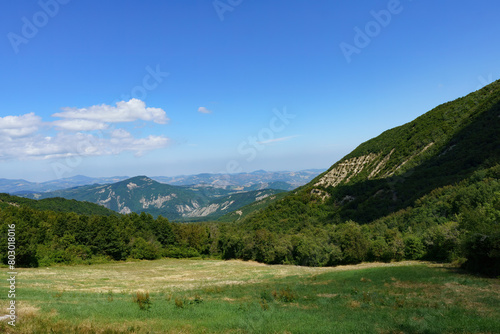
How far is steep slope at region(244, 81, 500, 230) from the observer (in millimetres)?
110875

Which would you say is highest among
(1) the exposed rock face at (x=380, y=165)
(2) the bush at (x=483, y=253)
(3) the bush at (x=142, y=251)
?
(1) the exposed rock face at (x=380, y=165)

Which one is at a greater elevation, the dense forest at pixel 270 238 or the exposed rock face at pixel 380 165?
the exposed rock face at pixel 380 165

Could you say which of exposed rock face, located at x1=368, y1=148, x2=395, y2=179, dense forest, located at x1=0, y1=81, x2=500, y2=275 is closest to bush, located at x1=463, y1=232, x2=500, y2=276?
dense forest, located at x1=0, y1=81, x2=500, y2=275

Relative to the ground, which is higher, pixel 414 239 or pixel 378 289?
pixel 378 289

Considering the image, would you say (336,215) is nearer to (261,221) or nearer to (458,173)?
(261,221)

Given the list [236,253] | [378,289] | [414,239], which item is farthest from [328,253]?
[378,289]

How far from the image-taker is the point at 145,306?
58.0 ft

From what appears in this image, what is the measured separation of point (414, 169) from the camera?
141750 mm

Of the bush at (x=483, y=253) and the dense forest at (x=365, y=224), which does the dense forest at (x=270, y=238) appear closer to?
the dense forest at (x=365, y=224)

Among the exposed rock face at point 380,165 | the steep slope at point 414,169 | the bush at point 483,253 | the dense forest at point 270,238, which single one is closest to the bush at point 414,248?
the dense forest at point 270,238

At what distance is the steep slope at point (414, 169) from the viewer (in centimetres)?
11088

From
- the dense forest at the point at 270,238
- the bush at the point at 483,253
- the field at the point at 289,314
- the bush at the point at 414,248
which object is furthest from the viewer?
the bush at the point at 414,248

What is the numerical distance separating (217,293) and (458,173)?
394ft

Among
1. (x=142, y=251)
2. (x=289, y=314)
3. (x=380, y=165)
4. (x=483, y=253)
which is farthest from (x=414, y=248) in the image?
(x=380, y=165)
